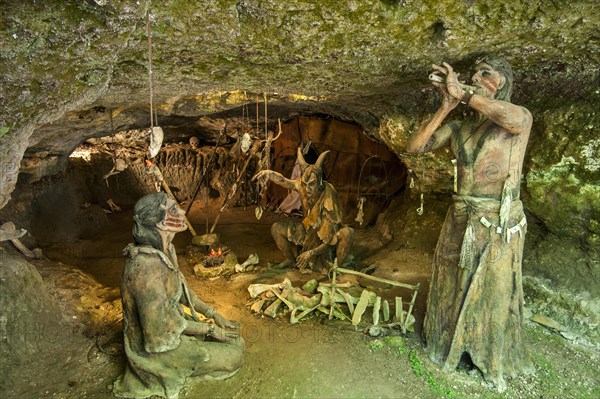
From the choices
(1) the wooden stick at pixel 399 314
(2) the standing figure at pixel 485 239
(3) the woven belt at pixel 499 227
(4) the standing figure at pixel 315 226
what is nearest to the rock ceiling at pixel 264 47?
(2) the standing figure at pixel 485 239

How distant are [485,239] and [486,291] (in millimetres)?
481

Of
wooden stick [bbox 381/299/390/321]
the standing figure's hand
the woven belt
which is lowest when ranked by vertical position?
wooden stick [bbox 381/299/390/321]

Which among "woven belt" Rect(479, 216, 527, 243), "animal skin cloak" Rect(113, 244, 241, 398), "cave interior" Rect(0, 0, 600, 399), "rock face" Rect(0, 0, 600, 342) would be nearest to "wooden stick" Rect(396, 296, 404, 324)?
"cave interior" Rect(0, 0, 600, 399)

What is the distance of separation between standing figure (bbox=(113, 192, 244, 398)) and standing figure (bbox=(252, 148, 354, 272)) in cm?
279

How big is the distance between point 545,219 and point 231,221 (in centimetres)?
714

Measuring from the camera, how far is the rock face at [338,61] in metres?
2.34

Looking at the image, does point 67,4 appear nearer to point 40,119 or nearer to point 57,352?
point 40,119

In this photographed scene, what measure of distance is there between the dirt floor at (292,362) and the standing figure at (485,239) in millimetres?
269

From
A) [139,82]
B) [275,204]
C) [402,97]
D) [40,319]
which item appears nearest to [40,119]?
[139,82]

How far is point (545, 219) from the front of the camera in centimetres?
449

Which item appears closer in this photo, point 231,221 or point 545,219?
point 545,219

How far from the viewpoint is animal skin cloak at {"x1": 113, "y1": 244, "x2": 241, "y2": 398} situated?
3.11 meters

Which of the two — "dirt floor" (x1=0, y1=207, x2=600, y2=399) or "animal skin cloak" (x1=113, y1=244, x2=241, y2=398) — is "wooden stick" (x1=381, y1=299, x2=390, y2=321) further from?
"animal skin cloak" (x1=113, y1=244, x2=241, y2=398)

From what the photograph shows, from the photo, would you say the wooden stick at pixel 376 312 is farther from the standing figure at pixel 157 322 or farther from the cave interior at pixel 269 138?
the standing figure at pixel 157 322
